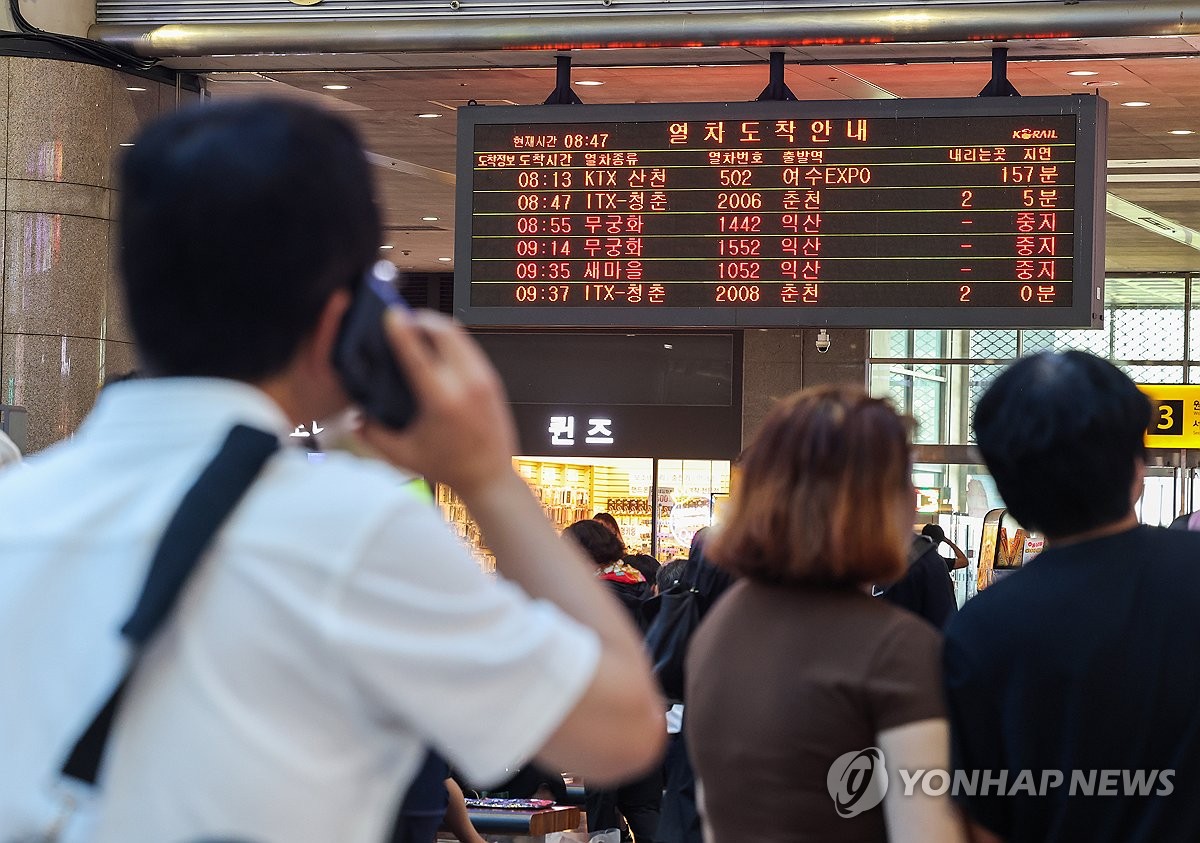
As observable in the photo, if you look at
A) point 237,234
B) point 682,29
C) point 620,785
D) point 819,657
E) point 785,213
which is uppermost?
point 682,29

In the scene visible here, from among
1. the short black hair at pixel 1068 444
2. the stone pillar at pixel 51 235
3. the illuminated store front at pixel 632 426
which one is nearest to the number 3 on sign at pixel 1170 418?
the illuminated store front at pixel 632 426

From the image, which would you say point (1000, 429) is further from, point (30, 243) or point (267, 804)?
point (30, 243)

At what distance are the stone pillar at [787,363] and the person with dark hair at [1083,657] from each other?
1300cm

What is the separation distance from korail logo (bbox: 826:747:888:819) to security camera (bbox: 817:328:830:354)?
41.8 feet

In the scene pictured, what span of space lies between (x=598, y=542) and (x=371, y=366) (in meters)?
6.01

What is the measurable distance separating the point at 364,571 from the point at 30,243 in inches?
275

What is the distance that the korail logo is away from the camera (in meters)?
1.90

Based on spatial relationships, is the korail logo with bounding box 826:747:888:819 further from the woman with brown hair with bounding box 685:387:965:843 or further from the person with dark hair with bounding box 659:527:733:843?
the person with dark hair with bounding box 659:527:733:843

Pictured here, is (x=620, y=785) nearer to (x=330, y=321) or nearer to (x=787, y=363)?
(x=330, y=321)

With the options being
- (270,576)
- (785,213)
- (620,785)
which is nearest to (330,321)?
(270,576)

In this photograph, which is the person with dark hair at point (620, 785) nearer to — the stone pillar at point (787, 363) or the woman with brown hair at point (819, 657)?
the woman with brown hair at point (819, 657)

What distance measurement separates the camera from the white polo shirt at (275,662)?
910 mm

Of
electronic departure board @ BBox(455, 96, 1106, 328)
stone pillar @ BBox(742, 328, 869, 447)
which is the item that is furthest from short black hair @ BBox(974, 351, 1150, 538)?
stone pillar @ BBox(742, 328, 869, 447)

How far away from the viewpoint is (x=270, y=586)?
0.91 m
